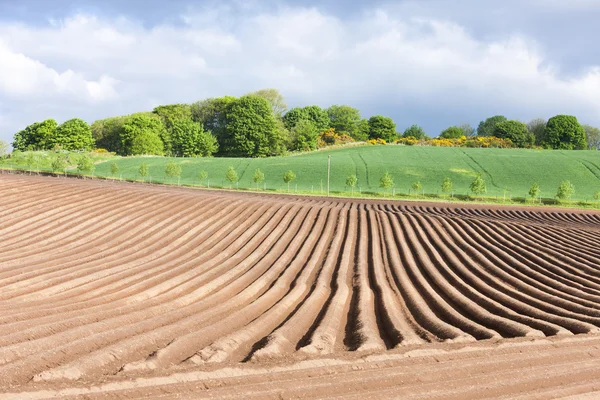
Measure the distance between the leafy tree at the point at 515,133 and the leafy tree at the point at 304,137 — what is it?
36381mm

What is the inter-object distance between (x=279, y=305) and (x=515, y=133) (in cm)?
9775

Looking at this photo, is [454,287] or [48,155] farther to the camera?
[48,155]

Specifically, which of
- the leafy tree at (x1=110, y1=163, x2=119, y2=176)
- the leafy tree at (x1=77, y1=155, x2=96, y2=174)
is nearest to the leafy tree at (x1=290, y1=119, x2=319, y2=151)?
the leafy tree at (x1=110, y1=163, x2=119, y2=176)

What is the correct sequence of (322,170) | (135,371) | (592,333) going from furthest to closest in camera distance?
(322,170) → (592,333) → (135,371)

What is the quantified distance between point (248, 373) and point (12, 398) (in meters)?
2.55

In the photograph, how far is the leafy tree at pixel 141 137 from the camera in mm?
79875

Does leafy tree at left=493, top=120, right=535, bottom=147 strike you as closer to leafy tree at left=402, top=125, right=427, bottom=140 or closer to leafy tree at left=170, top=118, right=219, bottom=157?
leafy tree at left=402, top=125, right=427, bottom=140

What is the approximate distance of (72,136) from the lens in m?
82.3

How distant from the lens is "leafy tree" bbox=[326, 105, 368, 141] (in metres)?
104

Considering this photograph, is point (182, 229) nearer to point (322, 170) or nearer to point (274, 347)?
point (274, 347)

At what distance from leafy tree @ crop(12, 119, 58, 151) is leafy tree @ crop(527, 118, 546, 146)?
279ft

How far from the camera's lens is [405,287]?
12945 mm

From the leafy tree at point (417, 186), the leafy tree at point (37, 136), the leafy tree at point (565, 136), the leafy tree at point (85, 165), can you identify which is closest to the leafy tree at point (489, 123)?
the leafy tree at point (565, 136)

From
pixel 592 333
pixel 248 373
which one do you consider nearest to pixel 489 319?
pixel 592 333
